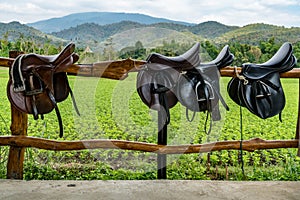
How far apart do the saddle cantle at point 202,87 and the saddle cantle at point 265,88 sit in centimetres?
14

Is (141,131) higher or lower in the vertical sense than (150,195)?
higher

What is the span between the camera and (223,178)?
8.94 ft

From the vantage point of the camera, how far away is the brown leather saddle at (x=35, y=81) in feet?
6.44

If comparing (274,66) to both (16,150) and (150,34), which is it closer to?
(150,34)

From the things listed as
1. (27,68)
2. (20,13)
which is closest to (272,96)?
(27,68)

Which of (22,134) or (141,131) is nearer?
(22,134)

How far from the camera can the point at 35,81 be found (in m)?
2.03

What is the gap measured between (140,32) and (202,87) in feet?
2.10

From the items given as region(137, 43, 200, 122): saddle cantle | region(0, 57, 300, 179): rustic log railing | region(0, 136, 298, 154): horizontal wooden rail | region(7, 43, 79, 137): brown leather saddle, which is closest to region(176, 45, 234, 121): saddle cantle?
region(137, 43, 200, 122): saddle cantle

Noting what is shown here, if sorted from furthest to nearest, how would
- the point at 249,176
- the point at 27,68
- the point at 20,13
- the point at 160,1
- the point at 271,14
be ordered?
the point at 20,13 < the point at 271,14 < the point at 160,1 < the point at 249,176 < the point at 27,68

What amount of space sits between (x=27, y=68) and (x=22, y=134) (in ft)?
2.05

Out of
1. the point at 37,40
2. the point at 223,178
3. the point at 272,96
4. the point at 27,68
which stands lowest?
the point at 223,178

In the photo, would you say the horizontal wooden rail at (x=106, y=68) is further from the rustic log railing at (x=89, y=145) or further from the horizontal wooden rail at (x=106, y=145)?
the horizontal wooden rail at (x=106, y=145)

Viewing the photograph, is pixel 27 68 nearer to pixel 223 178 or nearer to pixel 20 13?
pixel 223 178
